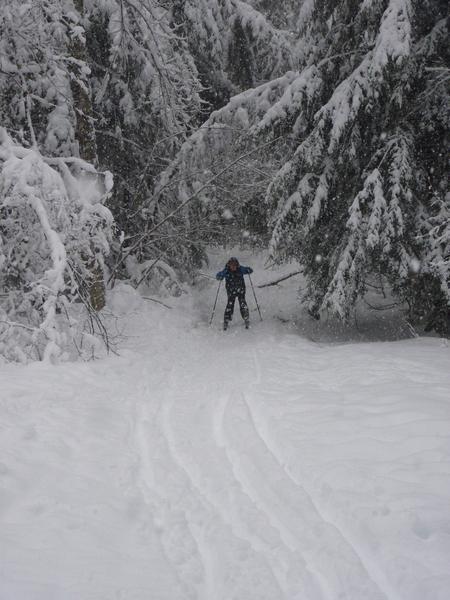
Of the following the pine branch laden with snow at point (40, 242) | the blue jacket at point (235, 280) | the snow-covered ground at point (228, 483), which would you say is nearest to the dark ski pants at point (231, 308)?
the blue jacket at point (235, 280)

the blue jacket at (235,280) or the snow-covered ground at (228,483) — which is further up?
the blue jacket at (235,280)

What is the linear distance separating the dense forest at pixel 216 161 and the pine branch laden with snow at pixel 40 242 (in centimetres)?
3

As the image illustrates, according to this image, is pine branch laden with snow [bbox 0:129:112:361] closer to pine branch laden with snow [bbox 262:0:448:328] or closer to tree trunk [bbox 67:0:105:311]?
tree trunk [bbox 67:0:105:311]

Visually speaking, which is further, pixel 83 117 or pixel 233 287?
pixel 233 287

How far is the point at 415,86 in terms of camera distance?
25.3 feet

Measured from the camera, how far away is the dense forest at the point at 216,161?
707cm

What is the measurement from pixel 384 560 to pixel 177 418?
287cm

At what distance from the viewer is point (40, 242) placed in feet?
24.6

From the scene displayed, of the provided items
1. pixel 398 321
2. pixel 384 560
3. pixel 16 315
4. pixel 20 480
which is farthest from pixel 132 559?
pixel 398 321

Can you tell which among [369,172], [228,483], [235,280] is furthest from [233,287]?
[228,483]

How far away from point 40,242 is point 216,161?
5.60 metres

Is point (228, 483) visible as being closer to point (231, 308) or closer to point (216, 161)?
point (231, 308)

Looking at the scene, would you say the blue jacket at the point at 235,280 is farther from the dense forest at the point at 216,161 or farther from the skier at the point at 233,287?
the dense forest at the point at 216,161

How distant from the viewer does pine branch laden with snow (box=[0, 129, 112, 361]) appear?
21.2 feet
